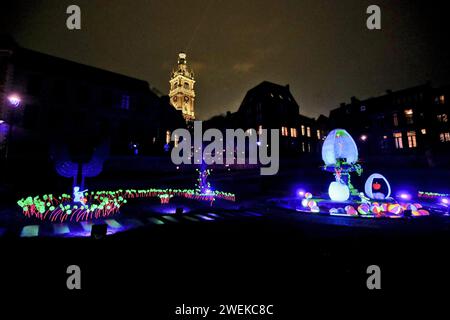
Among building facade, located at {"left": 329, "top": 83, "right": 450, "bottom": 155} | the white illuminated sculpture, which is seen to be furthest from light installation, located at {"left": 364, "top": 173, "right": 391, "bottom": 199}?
building facade, located at {"left": 329, "top": 83, "right": 450, "bottom": 155}

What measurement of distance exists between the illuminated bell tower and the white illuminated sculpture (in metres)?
75.0

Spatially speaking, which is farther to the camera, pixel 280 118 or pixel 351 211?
pixel 280 118

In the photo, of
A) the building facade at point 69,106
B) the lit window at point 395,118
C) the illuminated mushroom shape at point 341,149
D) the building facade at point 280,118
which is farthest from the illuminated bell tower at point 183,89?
the illuminated mushroom shape at point 341,149

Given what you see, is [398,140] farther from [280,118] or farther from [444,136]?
[280,118]

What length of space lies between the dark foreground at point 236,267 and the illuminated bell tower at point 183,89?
79279 mm

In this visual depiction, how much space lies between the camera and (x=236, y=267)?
469cm

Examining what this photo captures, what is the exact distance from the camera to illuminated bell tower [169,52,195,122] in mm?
83625

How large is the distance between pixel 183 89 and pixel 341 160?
80438 millimetres

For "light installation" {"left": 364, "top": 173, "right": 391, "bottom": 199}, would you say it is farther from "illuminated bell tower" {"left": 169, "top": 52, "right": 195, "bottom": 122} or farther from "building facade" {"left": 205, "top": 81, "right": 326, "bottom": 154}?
"illuminated bell tower" {"left": 169, "top": 52, "right": 195, "bottom": 122}

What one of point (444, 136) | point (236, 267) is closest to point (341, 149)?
point (236, 267)
